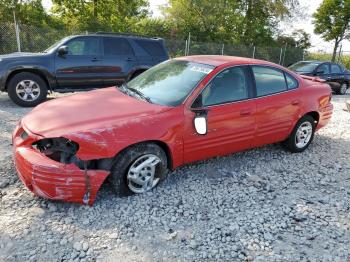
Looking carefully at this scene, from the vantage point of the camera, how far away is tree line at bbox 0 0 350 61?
62.7ft

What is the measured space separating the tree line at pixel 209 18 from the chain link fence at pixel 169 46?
2.74 meters

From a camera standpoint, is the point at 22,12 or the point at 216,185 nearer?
the point at 216,185

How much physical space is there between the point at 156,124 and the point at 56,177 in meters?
1.18

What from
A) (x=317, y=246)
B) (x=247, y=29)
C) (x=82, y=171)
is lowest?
(x=317, y=246)

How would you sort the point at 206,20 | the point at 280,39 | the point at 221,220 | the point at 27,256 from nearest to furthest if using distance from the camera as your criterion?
the point at 27,256, the point at 221,220, the point at 206,20, the point at 280,39

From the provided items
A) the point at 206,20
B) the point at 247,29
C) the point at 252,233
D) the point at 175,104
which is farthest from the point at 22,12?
the point at 252,233

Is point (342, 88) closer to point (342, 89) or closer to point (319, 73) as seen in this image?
point (342, 89)

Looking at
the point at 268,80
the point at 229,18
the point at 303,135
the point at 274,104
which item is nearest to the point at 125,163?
the point at 274,104

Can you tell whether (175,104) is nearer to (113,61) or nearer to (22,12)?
Result: (113,61)

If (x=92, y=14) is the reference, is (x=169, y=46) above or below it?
below

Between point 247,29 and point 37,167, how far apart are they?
77.3ft

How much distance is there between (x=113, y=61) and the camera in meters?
8.53

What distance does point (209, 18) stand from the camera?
2312 cm

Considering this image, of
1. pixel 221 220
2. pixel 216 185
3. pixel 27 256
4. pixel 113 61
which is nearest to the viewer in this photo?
pixel 27 256
